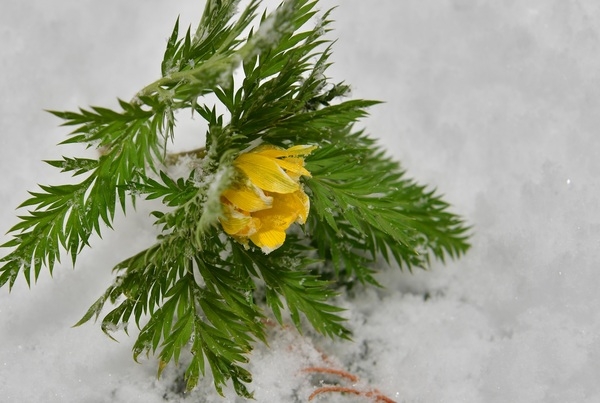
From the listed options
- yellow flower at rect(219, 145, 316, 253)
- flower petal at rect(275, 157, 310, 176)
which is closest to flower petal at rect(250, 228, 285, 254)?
yellow flower at rect(219, 145, 316, 253)

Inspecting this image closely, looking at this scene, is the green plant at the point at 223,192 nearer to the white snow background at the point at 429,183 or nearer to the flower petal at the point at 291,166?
the flower petal at the point at 291,166

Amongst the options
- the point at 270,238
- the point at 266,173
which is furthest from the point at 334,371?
the point at 266,173

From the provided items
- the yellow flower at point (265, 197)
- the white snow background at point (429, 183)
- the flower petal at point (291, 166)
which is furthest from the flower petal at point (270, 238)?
the white snow background at point (429, 183)

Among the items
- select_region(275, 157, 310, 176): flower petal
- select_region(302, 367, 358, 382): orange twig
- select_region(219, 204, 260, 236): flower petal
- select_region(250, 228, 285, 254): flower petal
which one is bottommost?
select_region(302, 367, 358, 382): orange twig

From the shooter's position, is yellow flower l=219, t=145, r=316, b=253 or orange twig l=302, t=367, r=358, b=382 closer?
yellow flower l=219, t=145, r=316, b=253

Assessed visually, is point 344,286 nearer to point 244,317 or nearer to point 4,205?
point 244,317

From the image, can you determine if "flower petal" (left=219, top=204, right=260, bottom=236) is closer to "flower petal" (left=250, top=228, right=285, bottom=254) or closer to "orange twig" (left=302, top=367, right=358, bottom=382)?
"flower petal" (left=250, top=228, right=285, bottom=254)
